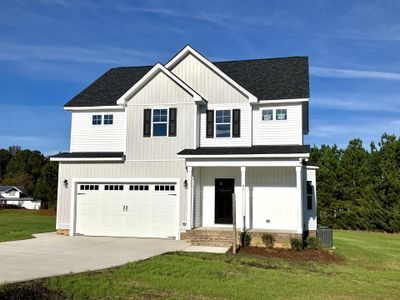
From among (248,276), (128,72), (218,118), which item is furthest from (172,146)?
(248,276)

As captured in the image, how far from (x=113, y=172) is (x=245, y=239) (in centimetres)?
741

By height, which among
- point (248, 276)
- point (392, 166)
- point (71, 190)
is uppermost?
point (392, 166)

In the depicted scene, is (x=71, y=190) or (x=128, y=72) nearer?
(x=71, y=190)

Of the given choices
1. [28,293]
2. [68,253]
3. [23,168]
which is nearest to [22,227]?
[68,253]

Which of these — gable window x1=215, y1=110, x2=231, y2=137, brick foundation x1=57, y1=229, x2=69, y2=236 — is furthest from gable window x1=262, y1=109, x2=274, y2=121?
brick foundation x1=57, y1=229, x2=69, y2=236

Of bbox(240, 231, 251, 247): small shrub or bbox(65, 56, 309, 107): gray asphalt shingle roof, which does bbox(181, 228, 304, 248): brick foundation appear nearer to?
bbox(240, 231, 251, 247): small shrub

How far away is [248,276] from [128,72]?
55.4ft

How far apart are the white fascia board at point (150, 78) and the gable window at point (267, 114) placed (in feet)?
9.77

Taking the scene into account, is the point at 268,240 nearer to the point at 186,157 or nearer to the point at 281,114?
the point at 186,157

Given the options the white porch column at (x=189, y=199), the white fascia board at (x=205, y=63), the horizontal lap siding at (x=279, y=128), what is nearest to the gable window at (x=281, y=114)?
the horizontal lap siding at (x=279, y=128)

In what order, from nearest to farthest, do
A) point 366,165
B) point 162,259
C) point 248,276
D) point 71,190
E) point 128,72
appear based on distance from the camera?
point 248,276 < point 162,259 < point 71,190 < point 128,72 < point 366,165

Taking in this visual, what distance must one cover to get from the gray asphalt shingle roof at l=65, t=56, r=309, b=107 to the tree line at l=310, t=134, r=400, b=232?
13.2 meters

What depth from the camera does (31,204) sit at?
8456 cm

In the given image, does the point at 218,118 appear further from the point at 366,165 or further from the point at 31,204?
the point at 31,204
